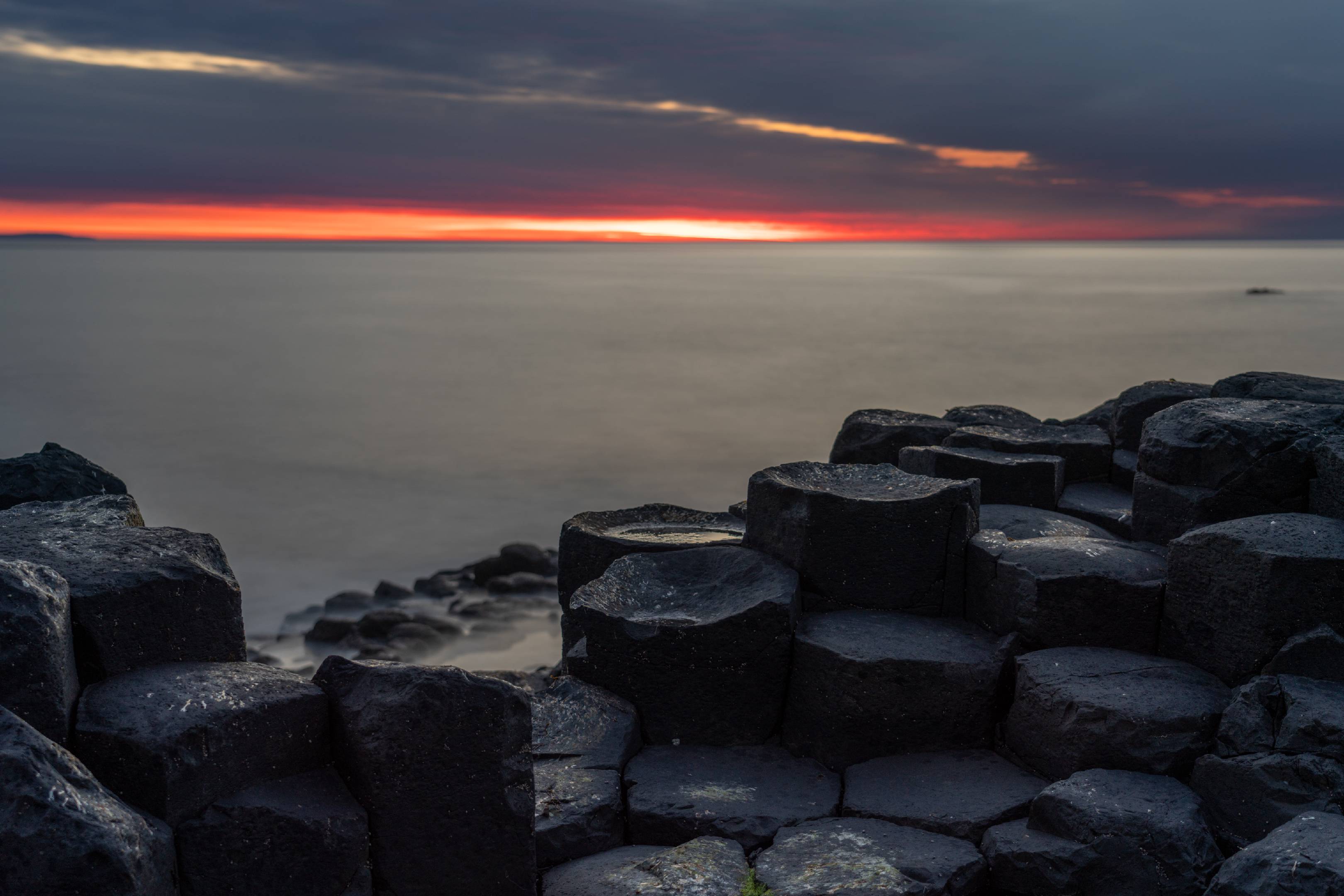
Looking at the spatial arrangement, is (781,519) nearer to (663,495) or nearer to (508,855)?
(508,855)

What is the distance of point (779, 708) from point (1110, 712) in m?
1.54

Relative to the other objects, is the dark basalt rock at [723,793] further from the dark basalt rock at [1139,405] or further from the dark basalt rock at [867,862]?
the dark basalt rock at [1139,405]

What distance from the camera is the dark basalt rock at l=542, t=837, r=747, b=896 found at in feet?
12.2

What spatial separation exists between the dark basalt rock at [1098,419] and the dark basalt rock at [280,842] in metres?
6.98

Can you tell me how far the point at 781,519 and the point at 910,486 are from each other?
0.81 metres

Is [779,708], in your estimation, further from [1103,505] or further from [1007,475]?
[1103,505]

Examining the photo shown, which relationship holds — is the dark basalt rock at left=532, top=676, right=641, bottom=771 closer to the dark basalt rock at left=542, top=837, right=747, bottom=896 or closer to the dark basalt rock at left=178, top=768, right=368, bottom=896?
the dark basalt rock at left=542, top=837, right=747, bottom=896

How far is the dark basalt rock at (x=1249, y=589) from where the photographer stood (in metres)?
4.51

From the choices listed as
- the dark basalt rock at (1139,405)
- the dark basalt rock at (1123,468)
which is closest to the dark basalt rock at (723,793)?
the dark basalt rock at (1123,468)

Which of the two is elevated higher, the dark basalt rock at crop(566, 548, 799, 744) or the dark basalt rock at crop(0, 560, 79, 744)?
the dark basalt rock at crop(0, 560, 79, 744)

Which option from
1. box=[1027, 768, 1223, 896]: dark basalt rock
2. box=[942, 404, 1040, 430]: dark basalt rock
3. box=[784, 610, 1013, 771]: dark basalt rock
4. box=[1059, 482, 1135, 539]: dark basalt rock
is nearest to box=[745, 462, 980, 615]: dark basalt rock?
box=[784, 610, 1013, 771]: dark basalt rock

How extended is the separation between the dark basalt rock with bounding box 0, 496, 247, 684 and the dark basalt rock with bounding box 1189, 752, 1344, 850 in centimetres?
381

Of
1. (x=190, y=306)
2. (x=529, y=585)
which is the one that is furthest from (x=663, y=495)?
(x=190, y=306)

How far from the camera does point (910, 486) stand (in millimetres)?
5758
